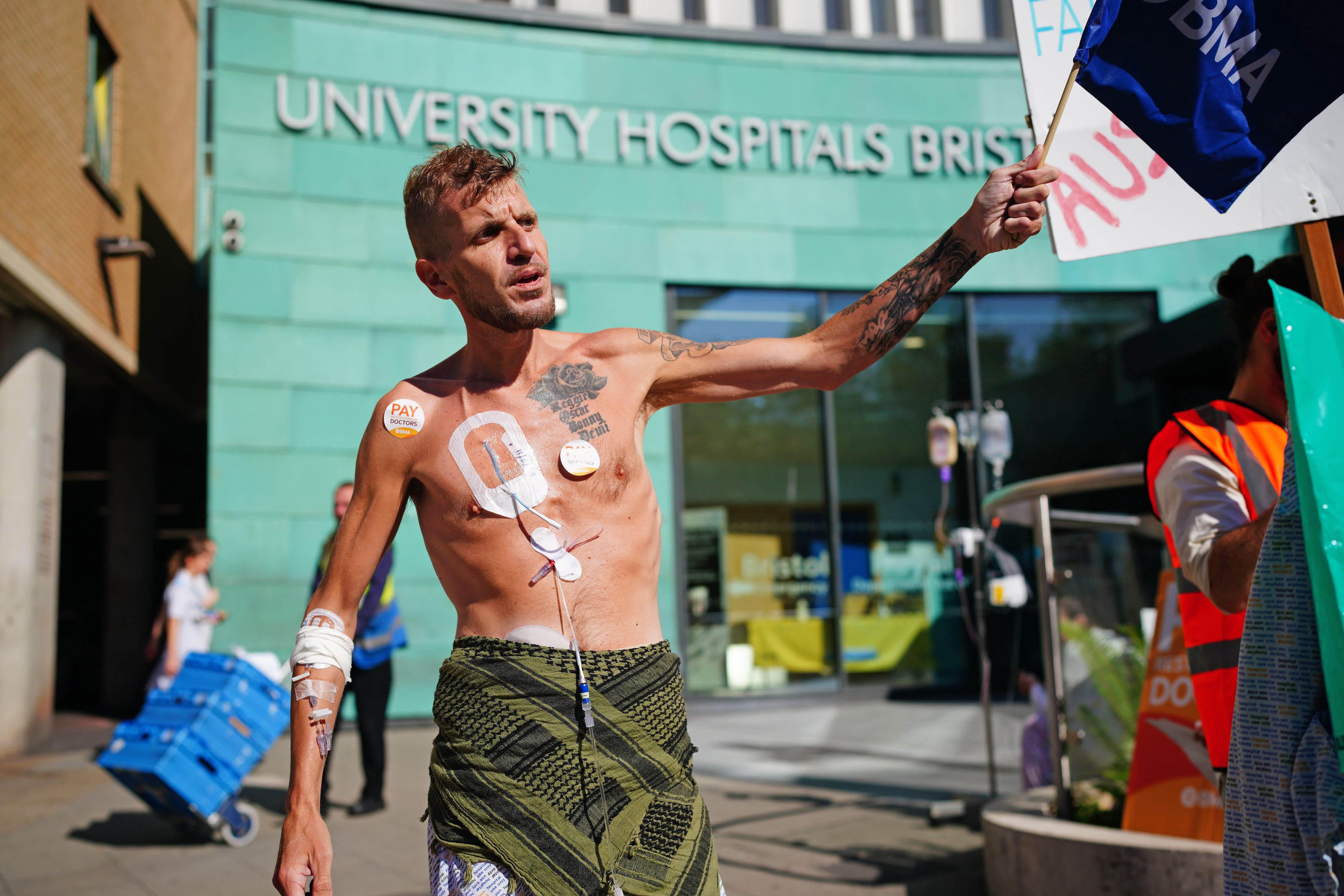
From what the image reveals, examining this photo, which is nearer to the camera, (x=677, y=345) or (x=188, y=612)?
(x=677, y=345)

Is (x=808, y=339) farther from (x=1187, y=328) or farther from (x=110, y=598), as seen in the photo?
(x=110, y=598)

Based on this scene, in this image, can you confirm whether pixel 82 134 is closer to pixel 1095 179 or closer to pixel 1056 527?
pixel 1056 527

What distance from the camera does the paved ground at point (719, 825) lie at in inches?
195

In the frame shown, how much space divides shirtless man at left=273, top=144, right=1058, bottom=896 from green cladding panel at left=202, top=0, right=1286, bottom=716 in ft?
27.9

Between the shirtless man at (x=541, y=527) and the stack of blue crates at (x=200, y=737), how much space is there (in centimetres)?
421

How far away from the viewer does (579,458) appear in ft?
6.91

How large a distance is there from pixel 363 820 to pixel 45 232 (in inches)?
261

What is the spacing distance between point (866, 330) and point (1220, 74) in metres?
1.07

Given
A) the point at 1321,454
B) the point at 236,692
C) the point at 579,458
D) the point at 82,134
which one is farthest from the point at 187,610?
the point at 1321,454

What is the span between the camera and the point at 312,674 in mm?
2014

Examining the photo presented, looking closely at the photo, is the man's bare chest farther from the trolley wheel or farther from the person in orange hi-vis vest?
the trolley wheel

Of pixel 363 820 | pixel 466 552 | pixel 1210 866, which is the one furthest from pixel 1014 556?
pixel 466 552

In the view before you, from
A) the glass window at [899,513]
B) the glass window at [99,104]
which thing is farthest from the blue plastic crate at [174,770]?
the glass window at [899,513]

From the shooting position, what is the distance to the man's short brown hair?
7.01 ft
